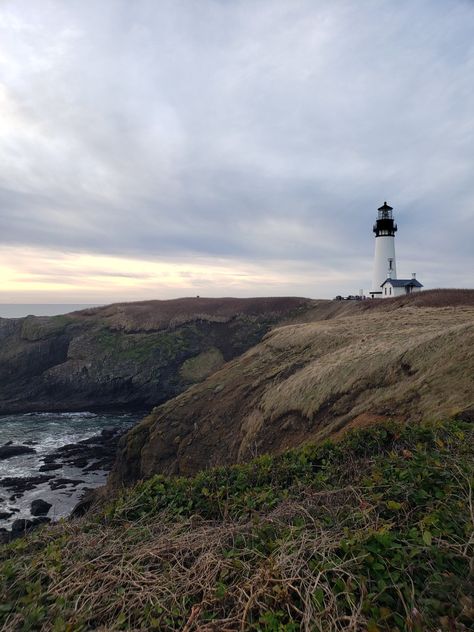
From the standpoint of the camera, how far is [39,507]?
73.8 feet

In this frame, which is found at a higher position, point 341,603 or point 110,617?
point 341,603

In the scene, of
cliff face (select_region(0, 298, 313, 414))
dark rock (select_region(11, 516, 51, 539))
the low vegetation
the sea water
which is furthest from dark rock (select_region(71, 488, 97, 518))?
cliff face (select_region(0, 298, 313, 414))

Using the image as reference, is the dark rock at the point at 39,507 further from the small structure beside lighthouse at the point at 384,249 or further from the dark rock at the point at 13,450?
the small structure beside lighthouse at the point at 384,249

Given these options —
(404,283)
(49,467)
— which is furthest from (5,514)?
(404,283)

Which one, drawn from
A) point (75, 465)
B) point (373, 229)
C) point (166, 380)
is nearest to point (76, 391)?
point (166, 380)

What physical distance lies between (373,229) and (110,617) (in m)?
56.3

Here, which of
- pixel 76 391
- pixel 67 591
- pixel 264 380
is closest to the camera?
pixel 67 591

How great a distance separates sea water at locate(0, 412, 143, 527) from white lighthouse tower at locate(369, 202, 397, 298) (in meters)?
37.3

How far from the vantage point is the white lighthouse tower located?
52938mm

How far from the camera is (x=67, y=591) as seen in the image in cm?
470

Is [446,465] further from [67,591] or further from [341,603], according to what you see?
[67,591]

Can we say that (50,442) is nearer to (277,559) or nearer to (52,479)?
(52,479)

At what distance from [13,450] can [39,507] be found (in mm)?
12865

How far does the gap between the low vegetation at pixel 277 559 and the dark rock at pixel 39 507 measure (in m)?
18.7
